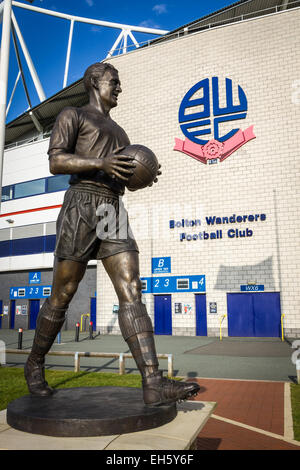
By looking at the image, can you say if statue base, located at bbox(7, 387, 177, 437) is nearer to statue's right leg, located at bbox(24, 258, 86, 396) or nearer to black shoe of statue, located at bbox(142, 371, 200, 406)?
black shoe of statue, located at bbox(142, 371, 200, 406)

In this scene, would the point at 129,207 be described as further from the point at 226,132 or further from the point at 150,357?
the point at 150,357

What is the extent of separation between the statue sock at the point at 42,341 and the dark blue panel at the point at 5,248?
1014 inches

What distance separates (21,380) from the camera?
26.3ft

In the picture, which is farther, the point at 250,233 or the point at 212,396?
the point at 250,233

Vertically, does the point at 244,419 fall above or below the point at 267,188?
below

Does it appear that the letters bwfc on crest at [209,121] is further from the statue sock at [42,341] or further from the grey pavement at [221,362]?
the statue sock at [42,341]

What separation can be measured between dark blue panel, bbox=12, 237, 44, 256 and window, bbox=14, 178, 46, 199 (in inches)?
131

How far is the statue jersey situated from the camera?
10.3ft

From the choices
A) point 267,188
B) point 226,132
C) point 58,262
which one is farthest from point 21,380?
point 226,132

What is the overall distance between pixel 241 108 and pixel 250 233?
21.3ft

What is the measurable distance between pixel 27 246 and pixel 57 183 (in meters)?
5.04

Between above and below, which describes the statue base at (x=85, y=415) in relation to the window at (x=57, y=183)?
below

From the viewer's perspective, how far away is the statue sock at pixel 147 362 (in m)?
2.64

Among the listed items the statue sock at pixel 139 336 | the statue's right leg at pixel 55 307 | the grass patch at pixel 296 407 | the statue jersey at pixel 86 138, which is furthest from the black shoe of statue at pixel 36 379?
the grass patch at pixel 296 407
